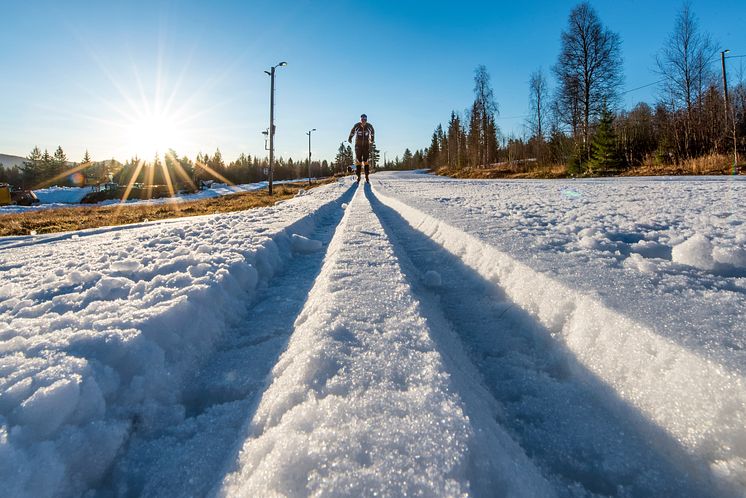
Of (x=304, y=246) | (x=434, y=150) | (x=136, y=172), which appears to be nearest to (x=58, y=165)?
(x=136, y=172)

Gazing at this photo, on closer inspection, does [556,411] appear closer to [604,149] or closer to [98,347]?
[98,347]

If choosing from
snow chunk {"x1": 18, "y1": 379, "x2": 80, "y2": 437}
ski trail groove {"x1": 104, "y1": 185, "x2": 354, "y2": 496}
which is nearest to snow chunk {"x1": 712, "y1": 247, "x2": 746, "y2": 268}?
ski trail groove {"x1": 104, "y1": 185, "x2": 354, "y2": 496}

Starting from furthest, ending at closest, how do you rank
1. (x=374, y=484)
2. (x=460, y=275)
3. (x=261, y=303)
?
1. (x=460, y=275)
2. (x=261, y=303)
3. (x=374, y=484)

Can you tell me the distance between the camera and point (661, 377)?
3.71 ft

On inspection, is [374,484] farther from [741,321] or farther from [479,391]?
[741,321]

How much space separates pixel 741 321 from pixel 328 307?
1621mm

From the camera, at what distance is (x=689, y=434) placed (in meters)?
0.99

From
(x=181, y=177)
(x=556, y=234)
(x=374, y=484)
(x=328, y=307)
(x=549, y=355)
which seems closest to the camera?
(x=374, y=484)

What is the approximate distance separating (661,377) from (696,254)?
1289 millimetres

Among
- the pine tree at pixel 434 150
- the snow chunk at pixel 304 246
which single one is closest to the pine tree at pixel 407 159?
the pine tree at pixel 434 150

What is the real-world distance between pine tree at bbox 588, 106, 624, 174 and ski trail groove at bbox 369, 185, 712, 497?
858 inches

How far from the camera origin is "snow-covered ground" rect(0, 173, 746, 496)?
0.86 m

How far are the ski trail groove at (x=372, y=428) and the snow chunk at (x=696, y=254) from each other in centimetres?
166

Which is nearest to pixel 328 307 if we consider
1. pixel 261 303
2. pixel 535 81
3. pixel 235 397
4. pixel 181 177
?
pixel 235 397
